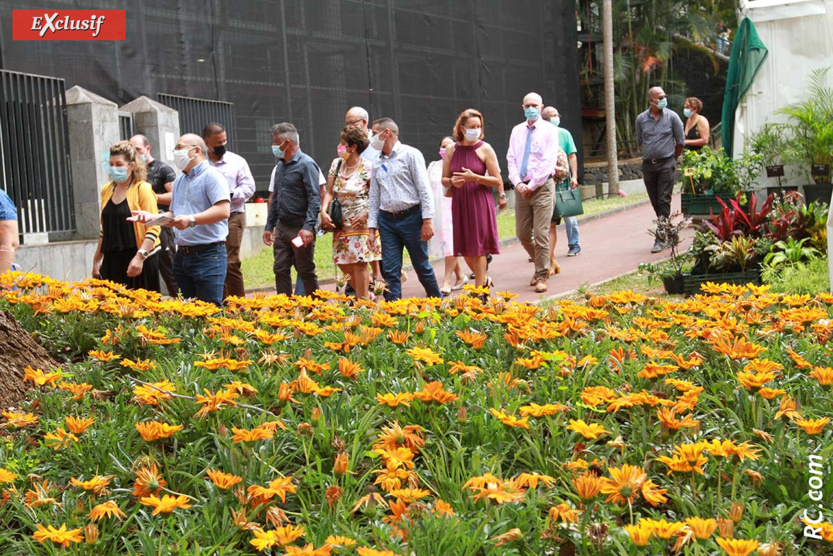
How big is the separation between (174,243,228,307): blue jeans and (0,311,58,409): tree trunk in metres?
2.72

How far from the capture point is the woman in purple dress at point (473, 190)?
30.6 feet

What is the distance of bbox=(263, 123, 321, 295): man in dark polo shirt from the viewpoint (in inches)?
344

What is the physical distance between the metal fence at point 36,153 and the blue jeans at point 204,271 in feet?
19.7

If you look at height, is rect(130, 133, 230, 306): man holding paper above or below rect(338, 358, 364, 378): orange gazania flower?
above

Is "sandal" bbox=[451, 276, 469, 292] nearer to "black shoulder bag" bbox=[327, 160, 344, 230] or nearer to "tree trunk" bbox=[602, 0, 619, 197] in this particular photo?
"black shoulder bag" bbox=[327, 160, 344, 230]

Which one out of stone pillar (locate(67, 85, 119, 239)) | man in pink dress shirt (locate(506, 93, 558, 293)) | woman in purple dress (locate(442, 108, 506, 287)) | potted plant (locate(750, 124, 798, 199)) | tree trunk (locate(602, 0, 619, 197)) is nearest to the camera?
woman in purple dress (locate(442, 108, 506, 287))

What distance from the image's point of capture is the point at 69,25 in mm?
15070

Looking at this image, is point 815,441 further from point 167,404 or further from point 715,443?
point 167,404

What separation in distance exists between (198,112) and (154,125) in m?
2.21

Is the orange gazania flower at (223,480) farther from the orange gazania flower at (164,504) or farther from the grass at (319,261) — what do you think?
the grass at (319,261)

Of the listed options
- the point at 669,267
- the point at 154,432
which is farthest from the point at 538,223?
the point at 154,432

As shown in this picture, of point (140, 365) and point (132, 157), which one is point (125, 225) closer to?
point (132, 157)

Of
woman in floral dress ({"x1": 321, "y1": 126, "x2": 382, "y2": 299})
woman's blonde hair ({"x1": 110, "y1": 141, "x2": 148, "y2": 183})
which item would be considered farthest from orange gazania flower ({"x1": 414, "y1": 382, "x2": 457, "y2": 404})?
woman in floral dress ({"x1": 321, "y1": 126, "x2": 382, "y2": 299})

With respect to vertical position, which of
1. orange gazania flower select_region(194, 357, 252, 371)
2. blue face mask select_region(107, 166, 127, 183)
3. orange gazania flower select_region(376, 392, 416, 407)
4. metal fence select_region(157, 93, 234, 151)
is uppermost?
metal fence select_region(157, 93, 234, 151)
